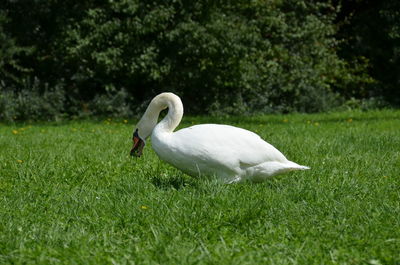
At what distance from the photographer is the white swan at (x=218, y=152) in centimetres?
444

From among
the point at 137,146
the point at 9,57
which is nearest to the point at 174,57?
the point at 9,57

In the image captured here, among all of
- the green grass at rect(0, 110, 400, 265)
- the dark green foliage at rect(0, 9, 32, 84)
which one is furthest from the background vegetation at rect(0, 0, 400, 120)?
the green grass at rect(0, 110, 400, 265)

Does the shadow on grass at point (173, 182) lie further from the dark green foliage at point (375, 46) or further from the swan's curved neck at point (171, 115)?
the dark green foliage at point (375, 46)

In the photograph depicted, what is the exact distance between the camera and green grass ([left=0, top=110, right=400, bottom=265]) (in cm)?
310

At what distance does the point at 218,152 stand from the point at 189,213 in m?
0.75

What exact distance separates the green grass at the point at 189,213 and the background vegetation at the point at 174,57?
25.0 feet

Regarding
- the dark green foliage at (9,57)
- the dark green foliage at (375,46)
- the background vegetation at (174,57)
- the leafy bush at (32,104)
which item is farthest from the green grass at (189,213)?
the dark green foliage at (375,46)

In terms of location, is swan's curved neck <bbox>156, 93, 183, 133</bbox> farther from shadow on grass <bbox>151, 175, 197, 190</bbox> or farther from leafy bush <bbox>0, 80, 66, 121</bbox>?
leafy bush <bbox>0, 80, 66, 121</bbox>

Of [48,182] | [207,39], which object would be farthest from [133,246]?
[207,39]

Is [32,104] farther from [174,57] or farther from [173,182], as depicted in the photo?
[173,182]

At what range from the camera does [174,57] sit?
46.2 feet

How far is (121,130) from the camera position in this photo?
33.1ft

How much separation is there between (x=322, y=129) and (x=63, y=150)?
4.37 metres

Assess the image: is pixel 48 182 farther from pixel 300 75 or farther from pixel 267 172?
pixel 300 75
